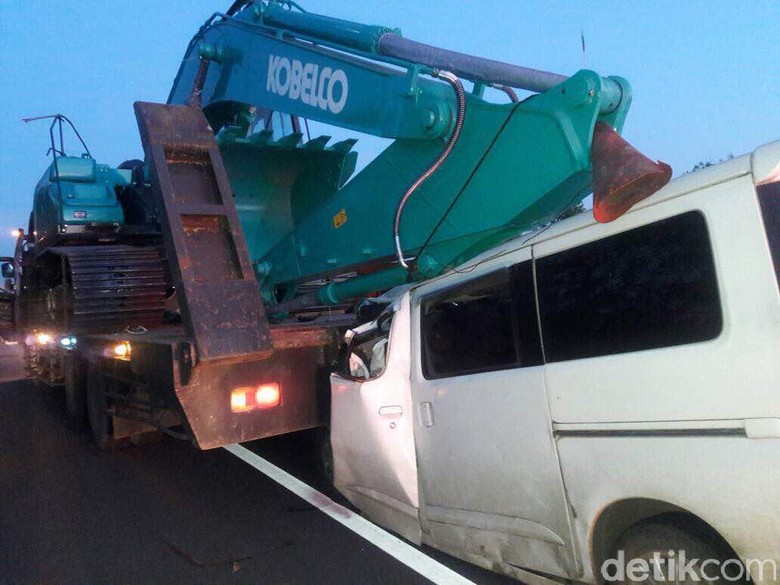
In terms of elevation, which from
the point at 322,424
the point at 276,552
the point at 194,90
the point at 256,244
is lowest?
the point at 276,552

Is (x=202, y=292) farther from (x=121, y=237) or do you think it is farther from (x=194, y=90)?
(x=121, y=237)

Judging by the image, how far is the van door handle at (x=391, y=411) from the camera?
12.3ft

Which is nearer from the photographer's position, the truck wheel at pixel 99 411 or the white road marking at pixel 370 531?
the white road marking at pixel 370 531

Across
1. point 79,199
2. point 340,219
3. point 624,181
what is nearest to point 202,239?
point 340,219

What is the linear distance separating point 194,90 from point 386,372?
381 centimetres

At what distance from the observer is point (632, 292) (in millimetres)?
2564

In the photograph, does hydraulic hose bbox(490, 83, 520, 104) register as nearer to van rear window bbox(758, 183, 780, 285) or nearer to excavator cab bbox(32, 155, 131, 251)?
van rear window bbox(758, 183, 780, 285)

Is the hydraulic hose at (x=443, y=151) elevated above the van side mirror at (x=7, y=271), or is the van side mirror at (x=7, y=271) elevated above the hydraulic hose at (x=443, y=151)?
the van side mirror at (x=7, y=271)

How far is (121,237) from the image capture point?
8.32 metres

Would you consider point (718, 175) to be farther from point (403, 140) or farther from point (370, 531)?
point (370, 531)

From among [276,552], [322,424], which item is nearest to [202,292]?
[322,424]

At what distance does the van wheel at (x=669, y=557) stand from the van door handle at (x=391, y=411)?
1433 mm

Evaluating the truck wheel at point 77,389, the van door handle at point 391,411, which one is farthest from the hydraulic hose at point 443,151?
the truck wheel at point 77,389

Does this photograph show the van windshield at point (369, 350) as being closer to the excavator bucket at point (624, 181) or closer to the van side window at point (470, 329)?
the van side window at point (470, 329)
